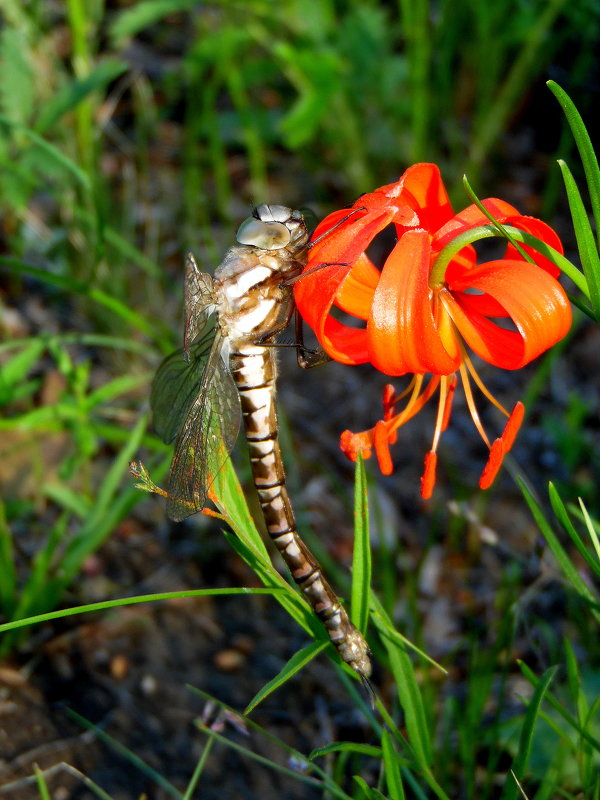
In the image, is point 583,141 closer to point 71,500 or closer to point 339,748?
point 339,748

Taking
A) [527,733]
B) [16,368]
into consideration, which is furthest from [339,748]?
[16,368]

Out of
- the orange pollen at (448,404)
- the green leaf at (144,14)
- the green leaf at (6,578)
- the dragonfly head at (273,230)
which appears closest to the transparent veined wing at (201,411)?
the dragonfly head at (273,230)

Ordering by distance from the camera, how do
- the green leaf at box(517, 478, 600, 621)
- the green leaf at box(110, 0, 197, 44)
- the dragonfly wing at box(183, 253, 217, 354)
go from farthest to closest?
the green leaf at box(110, 0, 197, 44) < the dragonfly wing at box(183, 253, 217, 354) < the green leaf at box(517, 478, 600, 621)

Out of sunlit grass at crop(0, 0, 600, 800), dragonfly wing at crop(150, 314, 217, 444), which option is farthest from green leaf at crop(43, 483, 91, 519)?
dragonfly wing at crop(150, 314, 217, 444)

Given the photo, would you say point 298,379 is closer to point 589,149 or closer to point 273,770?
point 273,770

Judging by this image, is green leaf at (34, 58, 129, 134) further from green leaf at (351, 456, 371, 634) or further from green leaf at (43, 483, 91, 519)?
green leaf at (351, 456, 371, 634)

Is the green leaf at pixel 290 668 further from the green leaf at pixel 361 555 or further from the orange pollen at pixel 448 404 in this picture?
the orange pollen at pixel 448 404
